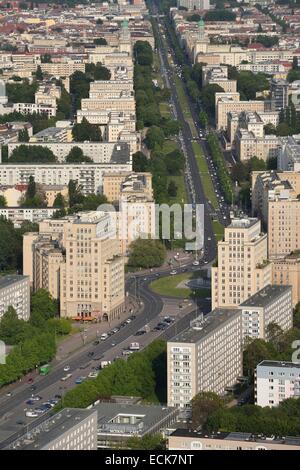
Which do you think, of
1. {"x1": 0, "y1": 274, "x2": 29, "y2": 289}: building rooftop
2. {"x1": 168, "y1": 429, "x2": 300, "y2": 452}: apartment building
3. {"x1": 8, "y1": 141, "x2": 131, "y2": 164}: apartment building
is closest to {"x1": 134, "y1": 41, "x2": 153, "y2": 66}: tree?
{"x1": 8, "y1": 141, "x2": 131, "y2": 164}: apartment building

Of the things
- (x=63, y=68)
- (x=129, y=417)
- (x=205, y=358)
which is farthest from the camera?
(x=63, y=68)

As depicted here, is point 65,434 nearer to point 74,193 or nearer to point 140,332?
point 140,332

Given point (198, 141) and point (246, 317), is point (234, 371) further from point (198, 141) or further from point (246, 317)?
point (198, 141)

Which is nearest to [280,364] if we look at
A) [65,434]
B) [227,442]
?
[227,442]

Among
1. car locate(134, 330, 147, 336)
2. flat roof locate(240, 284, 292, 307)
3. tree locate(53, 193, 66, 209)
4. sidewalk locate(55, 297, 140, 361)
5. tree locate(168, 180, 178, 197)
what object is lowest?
sidewalk locate(55, 297, 140, 361)

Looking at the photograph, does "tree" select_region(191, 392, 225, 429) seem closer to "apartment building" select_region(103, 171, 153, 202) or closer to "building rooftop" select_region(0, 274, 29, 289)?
"building rooftop" select_region(0, 274, 29, 289)

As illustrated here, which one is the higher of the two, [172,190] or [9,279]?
[9,279]

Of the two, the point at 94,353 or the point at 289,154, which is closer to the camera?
the point at 94,353
